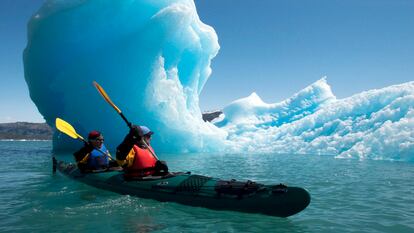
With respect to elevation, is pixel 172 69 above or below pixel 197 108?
above

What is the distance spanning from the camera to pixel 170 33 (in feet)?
63.3

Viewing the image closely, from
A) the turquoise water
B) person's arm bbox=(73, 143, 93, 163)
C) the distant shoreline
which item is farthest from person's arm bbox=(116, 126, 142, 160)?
the distant shoreline

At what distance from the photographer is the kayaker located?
8672 mm

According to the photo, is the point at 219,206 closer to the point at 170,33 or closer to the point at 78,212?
the point at 78,212

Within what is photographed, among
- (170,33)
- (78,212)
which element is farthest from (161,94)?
(78,212)

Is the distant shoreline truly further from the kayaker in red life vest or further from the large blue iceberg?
the kayaker in red life vest

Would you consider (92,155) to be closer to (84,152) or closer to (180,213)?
(84,152)

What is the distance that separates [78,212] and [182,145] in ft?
51.8

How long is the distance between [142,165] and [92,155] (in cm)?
223

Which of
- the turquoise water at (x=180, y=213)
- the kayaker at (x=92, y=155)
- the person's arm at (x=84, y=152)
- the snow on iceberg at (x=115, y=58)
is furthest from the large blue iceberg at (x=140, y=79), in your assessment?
the turquoise water at (x=180, y=213)

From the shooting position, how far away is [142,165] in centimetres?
718

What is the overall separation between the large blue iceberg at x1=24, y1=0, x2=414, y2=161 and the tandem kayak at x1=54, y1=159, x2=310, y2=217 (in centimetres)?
1222


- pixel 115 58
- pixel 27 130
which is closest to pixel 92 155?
pixel 115 58

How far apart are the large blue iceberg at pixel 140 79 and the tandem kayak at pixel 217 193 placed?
12.2m
